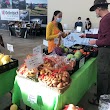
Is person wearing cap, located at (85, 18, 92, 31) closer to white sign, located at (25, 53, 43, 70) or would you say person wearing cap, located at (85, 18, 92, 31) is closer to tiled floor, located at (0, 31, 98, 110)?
tiled floor, located at (0, 31, 98, 110)

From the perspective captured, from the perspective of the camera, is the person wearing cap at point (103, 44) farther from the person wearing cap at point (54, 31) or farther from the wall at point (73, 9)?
the wall at point (73, 9)

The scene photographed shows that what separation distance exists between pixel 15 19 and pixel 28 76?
277 inches

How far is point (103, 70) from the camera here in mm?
2090

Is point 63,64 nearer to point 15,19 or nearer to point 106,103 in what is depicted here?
point 106,103

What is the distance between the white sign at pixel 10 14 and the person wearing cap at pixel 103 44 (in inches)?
266

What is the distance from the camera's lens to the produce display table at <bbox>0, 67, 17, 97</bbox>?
6.58 ft

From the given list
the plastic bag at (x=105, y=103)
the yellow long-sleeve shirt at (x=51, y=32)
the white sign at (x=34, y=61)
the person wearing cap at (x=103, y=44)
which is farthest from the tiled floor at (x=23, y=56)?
the yellow long-sleeve shirt at (x=51, y=32)

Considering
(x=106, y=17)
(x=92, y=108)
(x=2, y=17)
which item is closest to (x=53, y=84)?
(x=106, y=17)

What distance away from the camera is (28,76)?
165 cm

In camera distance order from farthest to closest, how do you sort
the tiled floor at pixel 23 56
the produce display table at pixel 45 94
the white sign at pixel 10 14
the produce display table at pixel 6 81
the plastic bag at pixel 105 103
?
the white sign at pixel 10 14 → the tiled floor at pixel 23 56 → the produce display table at pixel 6 81 → the plastic bag at pixel 105 103 → the produce display table at pixel 45 94

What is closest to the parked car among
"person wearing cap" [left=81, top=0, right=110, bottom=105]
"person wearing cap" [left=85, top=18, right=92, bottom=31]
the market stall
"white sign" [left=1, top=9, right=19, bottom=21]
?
"white sign" [left=1, top=9, right=19, bottom=21]

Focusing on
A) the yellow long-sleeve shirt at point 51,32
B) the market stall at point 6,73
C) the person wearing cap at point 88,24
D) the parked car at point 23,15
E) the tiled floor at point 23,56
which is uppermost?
the parked car at point 23,15

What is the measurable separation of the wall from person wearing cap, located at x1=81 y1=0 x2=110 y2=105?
367cm

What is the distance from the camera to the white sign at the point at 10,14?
26.9 ft
